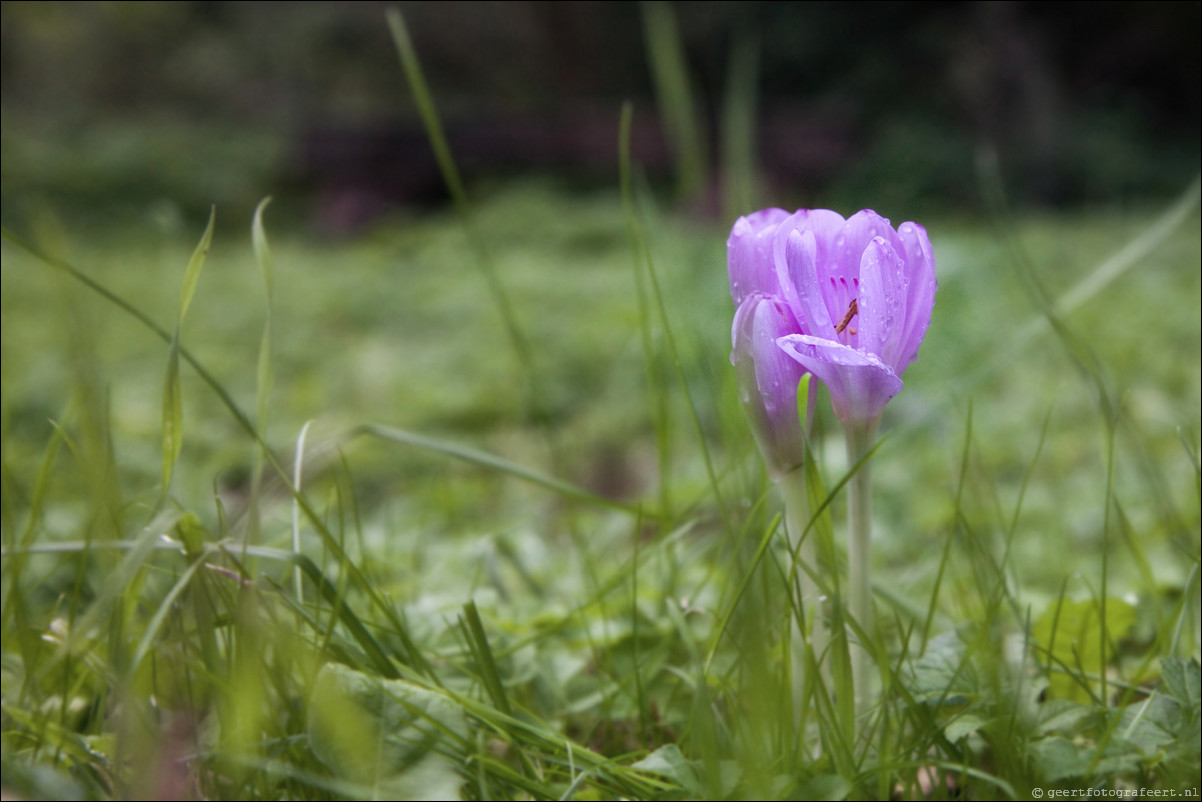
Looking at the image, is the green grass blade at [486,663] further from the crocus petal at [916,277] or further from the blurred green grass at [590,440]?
the crocus petal at [916,277]

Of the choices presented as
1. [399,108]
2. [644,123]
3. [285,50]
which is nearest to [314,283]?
[644,123]

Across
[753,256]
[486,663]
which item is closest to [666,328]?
[753,256]

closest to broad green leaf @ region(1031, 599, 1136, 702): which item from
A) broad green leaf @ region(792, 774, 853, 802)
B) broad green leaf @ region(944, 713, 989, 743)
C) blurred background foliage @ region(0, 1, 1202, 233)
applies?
broad green leaf @ region(944, 713, 989, 743)

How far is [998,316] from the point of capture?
321cm

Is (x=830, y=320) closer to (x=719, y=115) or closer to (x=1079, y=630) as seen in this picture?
(x=1079, y=630)

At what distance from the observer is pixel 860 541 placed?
50 cm

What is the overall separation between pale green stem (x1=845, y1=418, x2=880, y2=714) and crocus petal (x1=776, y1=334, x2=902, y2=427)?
0.04ft

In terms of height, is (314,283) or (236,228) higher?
(236,228)

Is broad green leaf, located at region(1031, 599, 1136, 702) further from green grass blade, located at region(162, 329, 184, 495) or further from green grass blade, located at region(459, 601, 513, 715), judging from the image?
green grass blade, located at region(162, 329, 184, 495)

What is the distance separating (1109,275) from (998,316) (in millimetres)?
2546

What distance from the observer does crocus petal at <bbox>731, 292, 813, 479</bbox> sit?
18.1 inches

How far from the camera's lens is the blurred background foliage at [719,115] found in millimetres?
9250

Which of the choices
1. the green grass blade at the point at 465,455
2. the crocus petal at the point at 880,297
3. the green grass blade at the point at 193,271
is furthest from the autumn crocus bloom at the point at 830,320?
the green grass blade at the point at 193,271

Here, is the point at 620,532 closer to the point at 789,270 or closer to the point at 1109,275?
the point at 1109,275
